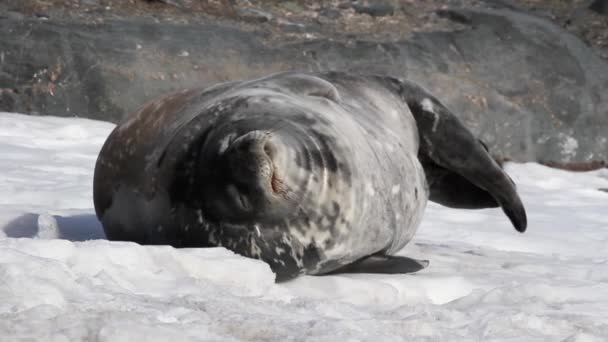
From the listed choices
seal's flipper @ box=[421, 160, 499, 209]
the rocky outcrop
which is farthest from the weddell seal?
the rocky outcrop

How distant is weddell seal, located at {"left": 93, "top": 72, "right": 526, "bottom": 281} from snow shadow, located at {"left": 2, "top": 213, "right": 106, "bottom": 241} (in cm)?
26

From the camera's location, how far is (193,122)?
348 centimetres

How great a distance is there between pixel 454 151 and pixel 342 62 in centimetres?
411

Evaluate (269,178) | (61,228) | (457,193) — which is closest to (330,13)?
(457,193)

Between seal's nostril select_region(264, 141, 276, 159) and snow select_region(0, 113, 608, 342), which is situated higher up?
seal's nostril select_region(264, 141, 276, 159)

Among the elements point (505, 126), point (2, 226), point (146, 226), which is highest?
point (146, 226)

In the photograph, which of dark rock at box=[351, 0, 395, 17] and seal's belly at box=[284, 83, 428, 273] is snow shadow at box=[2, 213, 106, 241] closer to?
seal's belly at box=[284, 83, 428, 273]

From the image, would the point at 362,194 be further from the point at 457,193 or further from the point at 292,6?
the point at 292,6

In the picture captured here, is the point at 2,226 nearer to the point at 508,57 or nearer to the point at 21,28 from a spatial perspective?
the point at 21,28

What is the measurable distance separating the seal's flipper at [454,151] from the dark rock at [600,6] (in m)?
5.88

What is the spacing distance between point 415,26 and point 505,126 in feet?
4.22

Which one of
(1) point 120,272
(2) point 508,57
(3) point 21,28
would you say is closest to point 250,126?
(1) point 120,272

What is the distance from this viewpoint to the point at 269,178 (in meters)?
3.08

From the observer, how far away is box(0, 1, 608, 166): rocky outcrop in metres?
7.97
